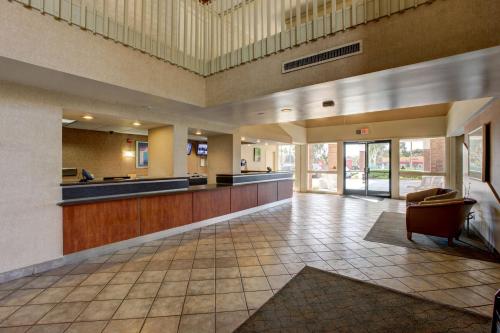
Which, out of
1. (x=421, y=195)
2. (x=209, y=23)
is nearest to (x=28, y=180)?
(x=209, y=23)

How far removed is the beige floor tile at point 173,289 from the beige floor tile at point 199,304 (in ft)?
0.54

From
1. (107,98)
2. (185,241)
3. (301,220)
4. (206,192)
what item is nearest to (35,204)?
(107,98)

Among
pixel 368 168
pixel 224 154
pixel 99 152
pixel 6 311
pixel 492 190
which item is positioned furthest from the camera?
pixel 368 168

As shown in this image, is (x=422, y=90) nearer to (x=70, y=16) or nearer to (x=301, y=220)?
(x=301, y=220)

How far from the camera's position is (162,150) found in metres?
5.27

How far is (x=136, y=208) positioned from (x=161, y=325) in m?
2.53

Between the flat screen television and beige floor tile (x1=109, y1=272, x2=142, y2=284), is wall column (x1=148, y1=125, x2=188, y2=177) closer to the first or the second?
beige floor tile (x1=109, y1=272, x2=142, y2=284)

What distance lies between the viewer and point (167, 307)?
2.39 m

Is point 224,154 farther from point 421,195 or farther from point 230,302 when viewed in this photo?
point 421,195

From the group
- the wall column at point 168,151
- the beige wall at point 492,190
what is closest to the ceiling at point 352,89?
the wall column at point 168,151

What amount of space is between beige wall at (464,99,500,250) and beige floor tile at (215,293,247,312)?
13.5 ft

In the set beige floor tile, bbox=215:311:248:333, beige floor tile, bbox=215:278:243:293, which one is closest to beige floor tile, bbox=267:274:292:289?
beige floor tile, bbox=215:278:243:293

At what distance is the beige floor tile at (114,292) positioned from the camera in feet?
8.39

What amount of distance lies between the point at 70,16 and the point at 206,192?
3.78 metres
